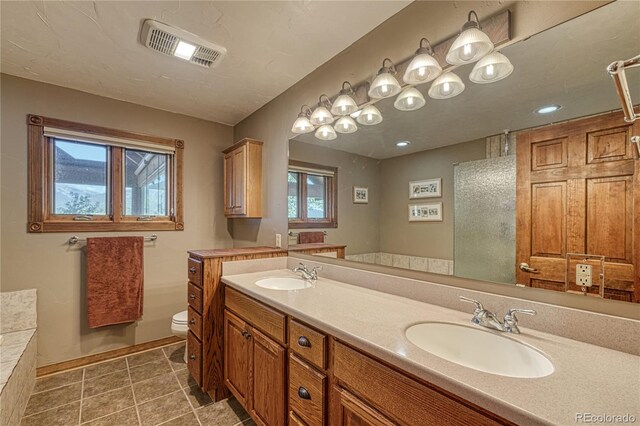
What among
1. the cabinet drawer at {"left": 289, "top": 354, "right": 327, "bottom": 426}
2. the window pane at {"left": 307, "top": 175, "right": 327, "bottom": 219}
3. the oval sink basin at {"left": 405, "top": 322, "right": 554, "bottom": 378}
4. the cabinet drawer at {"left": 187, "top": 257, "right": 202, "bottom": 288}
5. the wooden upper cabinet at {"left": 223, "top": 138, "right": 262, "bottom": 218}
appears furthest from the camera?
the wooden upper cabinet at {"left": 223, "top": 138, "right": 262, "bottom": 218}

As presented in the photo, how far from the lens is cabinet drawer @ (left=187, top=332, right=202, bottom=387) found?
200 cm

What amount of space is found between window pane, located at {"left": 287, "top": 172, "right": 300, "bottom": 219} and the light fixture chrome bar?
179 cm

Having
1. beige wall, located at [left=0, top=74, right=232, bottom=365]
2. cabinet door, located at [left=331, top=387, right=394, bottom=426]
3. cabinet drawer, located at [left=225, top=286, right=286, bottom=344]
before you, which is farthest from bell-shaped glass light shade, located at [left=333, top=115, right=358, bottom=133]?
beige wall, located at [left=0, top=74, right=232, bottom=365]

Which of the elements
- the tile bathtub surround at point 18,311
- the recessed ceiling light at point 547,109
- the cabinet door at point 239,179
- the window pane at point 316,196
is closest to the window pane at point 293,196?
the window pane at point 316,196

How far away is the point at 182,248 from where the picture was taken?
2.93m

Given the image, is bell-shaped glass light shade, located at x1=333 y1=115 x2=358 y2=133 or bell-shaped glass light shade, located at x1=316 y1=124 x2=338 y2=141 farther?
bell-shaped glass light shade, located at x1=316 y1=124 x2=338 y2=141

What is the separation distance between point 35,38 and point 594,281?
3076 mm

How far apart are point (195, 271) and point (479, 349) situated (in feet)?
5.95

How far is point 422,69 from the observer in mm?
1389

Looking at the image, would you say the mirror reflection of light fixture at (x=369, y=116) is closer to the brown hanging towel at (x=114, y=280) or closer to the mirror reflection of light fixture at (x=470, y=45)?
the mirror reflection of light fixture at (x=470, y=45)

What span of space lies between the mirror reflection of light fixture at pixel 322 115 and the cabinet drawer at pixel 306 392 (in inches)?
59.9

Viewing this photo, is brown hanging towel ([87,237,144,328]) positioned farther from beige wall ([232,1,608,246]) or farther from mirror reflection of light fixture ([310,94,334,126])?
mirror reflection of light fixture ([310,94,334,126])

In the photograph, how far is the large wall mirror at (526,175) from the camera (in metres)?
0.93

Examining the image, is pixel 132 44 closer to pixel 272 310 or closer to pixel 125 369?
pixel 272 310
